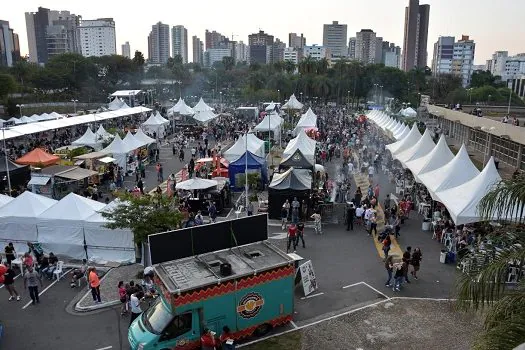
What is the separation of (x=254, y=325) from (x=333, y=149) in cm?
2385

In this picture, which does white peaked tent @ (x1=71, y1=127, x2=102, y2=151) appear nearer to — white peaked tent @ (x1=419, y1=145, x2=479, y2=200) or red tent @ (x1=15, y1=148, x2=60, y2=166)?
red tent @ (x1=15, y1=148, x2=60, y2=166)

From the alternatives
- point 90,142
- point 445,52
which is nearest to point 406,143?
point 90,142

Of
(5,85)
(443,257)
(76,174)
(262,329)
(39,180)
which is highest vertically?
(5,85)

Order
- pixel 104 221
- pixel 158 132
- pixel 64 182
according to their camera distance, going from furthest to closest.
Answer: pixel 158 132 < pixel 64 182 < pixel 104 221

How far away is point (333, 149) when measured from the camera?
33.1 m

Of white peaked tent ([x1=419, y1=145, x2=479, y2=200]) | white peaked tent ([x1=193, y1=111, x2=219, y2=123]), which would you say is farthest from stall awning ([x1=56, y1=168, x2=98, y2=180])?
white peaked tent ([x1=193, y1=111, x2=219, y2=123])

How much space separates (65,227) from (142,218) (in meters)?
3.66

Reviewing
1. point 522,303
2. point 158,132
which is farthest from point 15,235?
point 158,132

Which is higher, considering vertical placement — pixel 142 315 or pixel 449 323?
pixel 142 315

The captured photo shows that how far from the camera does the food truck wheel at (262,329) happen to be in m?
10.7

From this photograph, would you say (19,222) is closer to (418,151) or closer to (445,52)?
(418,151)

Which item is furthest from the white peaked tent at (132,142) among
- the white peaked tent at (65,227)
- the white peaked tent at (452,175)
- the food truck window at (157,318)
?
the food truck window at (157,318)

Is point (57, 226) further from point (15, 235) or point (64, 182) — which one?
point (64, 182)

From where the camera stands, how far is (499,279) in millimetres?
5227
